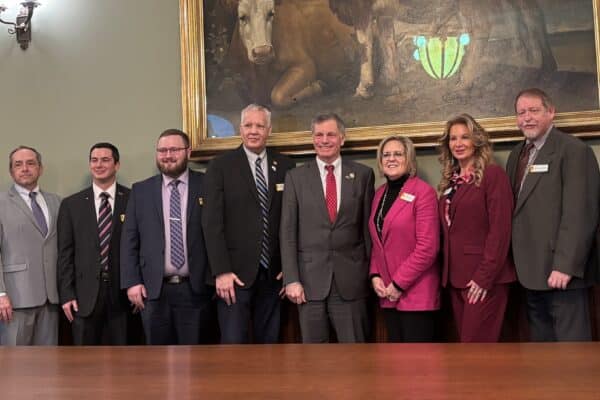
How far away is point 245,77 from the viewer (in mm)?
4484

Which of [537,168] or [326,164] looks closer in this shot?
[537,168]

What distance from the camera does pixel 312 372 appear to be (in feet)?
5.41

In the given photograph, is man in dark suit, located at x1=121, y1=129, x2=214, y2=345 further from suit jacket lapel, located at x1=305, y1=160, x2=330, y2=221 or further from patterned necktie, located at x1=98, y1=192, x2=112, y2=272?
suit jacket lapel, located at x1=305, y1=160, x2=330, y2=221

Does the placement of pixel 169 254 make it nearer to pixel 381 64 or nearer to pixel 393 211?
pixel 393 211

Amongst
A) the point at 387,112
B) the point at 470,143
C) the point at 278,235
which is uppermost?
the point at 387,112

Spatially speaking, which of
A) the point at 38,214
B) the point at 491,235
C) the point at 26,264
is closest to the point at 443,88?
the point at 491,235

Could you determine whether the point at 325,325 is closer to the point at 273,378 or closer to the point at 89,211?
the point at 89,211

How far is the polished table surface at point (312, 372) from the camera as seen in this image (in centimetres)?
144

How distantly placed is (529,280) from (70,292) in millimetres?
2584

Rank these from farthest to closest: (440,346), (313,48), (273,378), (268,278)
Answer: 1. (313,48)
2. (268,278)
3. (440,346)
4. (273,378)

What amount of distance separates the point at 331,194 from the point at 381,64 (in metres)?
1.01

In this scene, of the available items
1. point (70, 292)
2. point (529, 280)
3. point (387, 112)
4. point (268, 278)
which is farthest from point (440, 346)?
point (70, 292)

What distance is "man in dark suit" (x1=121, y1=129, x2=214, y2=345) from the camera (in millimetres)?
3805

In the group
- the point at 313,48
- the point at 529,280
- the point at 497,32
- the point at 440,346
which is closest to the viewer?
the point at 440,346
